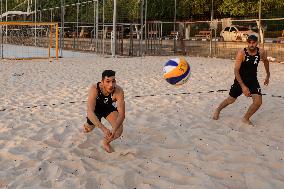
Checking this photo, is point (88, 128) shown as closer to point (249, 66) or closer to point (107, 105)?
point (107, 105)

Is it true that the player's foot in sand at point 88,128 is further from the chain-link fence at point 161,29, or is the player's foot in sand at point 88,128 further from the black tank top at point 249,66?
the chain-link fence at point 161,29

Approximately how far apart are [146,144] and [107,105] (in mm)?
712

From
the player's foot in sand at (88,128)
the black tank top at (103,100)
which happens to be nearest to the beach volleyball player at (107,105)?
the black tank top at (103,100)

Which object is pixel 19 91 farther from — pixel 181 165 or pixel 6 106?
pixel 181 165

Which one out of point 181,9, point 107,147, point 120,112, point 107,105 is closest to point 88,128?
point 107,105

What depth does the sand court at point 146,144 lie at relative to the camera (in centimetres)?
409

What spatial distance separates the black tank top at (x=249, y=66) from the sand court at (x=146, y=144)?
30.4 inches

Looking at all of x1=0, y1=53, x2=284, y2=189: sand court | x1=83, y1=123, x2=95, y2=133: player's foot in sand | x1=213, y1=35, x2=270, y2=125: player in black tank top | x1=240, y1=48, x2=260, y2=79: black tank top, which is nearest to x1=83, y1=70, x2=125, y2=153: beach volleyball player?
x1=0, y1=53, x2=284, y2=189: sand court

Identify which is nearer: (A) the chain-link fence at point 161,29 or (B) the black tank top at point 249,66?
(B) the black tank top at point 249,66

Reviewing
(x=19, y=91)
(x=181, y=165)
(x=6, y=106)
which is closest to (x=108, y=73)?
(x=181, y=165)

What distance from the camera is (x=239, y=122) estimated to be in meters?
6.52

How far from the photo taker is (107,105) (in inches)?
202

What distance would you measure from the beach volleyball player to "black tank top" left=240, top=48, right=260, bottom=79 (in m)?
2.17

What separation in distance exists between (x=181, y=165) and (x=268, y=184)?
0.93m
